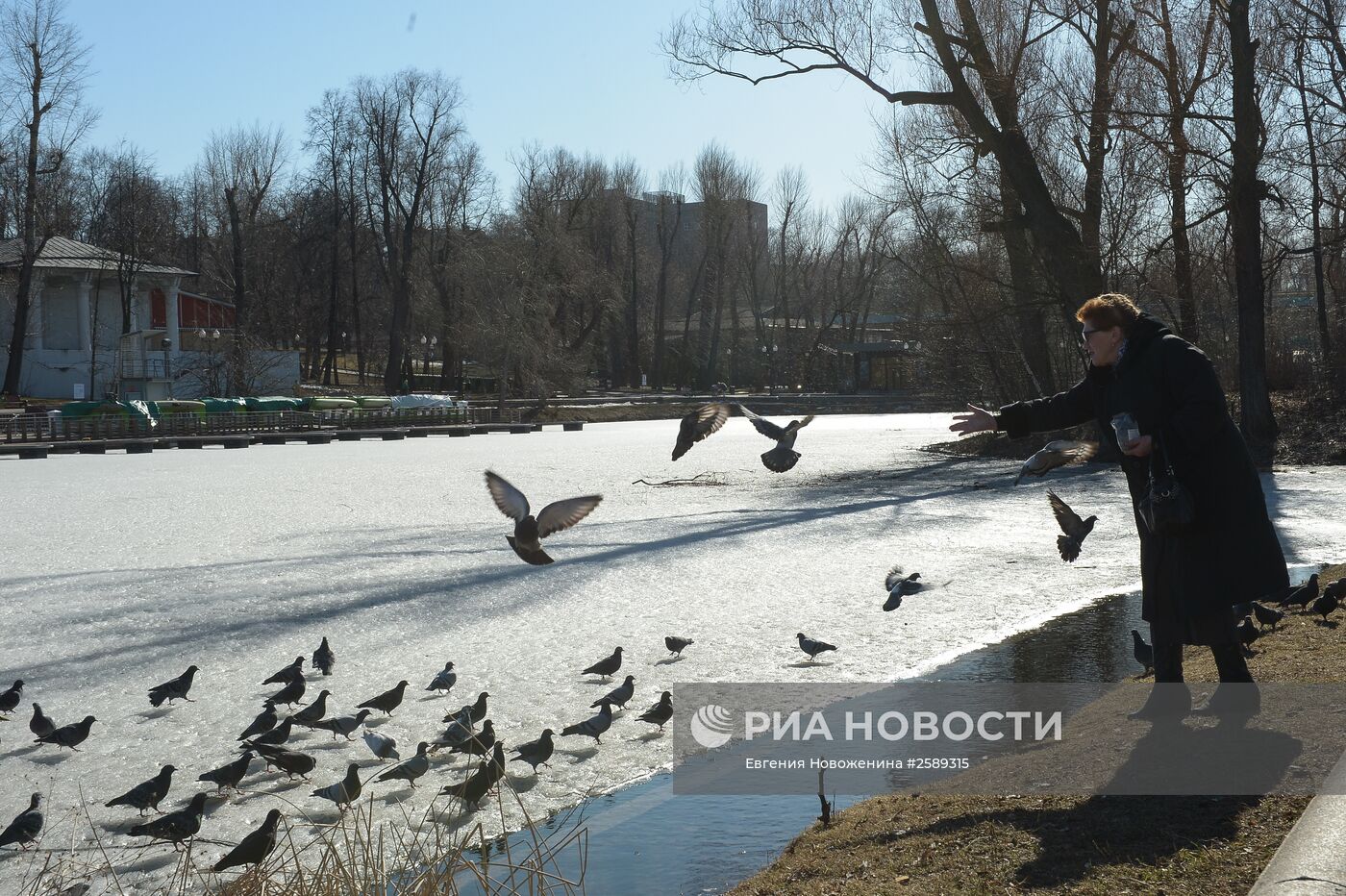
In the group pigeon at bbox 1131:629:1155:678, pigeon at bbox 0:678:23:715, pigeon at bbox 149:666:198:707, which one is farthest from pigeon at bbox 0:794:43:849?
pigeon at bbox 1131:629:1155:678

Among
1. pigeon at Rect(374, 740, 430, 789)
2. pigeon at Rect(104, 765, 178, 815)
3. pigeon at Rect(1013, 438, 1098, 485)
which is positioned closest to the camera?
pigeon at Rect(104, 765, 178, 815)

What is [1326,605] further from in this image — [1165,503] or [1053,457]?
[1165,503]

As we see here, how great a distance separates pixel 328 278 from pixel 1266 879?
68467 millimetres

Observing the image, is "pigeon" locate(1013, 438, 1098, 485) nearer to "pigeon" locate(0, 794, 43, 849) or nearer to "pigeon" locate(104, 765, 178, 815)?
"pigeon" locate(104, 765, 178, 815)

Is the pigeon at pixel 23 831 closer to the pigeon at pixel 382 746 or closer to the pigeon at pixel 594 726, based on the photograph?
the pigeon at pixel 382 746

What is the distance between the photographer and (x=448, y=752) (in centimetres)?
543

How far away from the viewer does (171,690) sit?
6.16m

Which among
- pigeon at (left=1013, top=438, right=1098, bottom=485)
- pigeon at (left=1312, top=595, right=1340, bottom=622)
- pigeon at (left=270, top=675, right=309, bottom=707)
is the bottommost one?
pigeon at (left=270, top=675, right=309, bottom=707)

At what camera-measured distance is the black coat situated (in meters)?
4.43

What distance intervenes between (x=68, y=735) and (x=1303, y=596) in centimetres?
713

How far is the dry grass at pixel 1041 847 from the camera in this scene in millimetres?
3520

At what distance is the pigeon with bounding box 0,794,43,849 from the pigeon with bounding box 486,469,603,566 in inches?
81.5

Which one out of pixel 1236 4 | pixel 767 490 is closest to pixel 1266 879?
pixel 767 490

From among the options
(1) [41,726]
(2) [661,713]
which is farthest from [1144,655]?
(1) [41,726]
